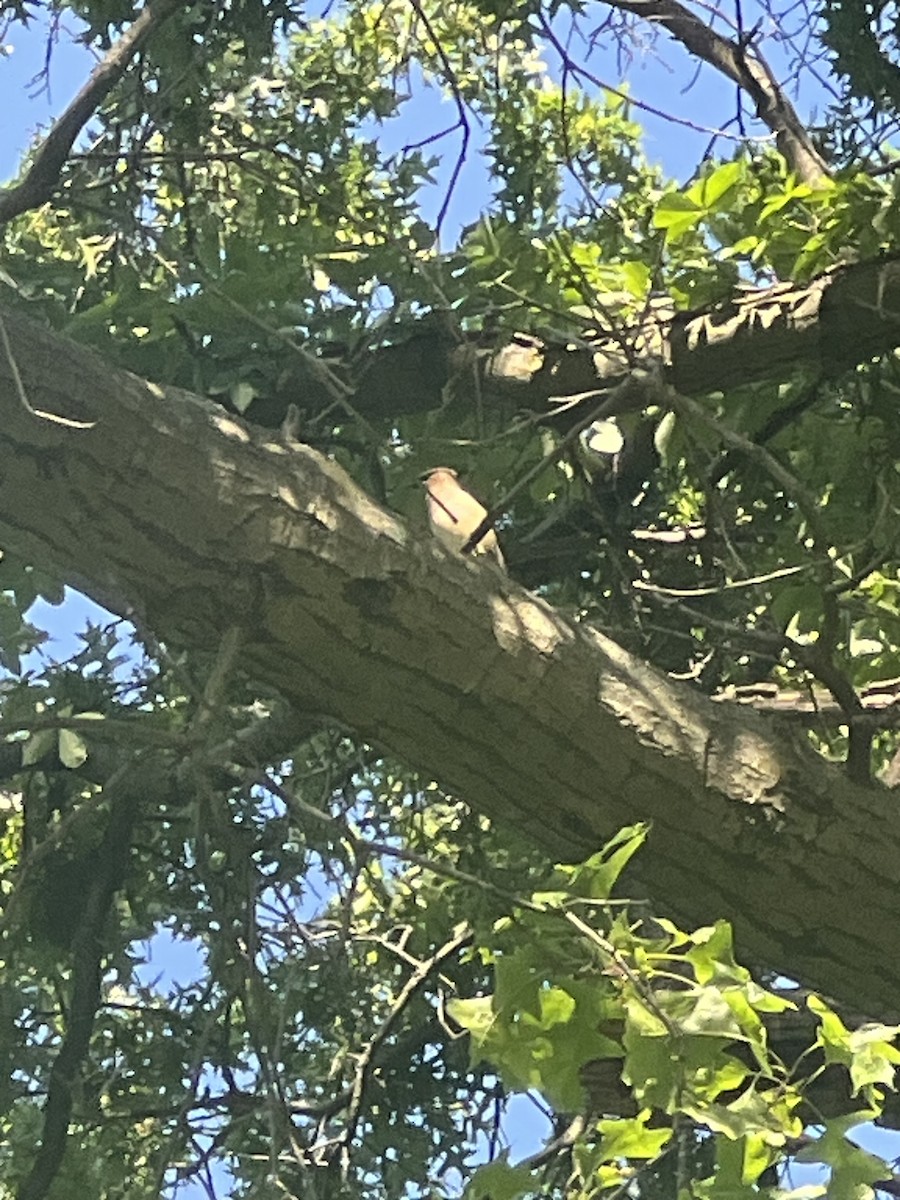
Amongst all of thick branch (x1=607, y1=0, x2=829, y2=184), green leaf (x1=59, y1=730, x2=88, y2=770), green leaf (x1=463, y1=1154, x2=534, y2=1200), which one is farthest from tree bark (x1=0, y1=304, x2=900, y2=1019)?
thick branch (x1=607, y1=0, x2=829, y2=184)

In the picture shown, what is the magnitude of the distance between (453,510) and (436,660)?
309mm

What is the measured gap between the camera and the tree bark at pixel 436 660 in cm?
106

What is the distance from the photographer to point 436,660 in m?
1.07

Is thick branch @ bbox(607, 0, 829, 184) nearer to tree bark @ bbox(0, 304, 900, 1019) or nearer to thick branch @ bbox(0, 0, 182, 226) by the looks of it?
thick branch @ bbox(0, 0, 182, 226)

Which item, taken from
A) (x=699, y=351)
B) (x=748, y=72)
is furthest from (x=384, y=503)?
(x=748, y=72)

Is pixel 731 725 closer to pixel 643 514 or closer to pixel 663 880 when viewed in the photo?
pixel 663 880

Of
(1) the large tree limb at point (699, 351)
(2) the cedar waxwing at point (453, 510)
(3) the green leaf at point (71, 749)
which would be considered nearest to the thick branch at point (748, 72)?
(1) the large tree limb at point (699, 351)

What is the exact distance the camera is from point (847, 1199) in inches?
26.1

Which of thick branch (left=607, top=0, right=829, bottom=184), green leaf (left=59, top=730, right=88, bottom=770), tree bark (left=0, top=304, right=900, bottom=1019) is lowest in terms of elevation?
tree bark (left=0, top=304, right=900, bottom=1019)

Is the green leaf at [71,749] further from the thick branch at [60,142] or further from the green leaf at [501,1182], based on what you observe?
the green leaf at [501,1182]

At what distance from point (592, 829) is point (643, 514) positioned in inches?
25.4

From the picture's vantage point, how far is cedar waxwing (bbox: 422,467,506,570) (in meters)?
1.31

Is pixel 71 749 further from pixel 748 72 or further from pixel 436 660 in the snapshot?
pixel 748 72

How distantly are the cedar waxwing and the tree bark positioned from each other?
0.61 feet
